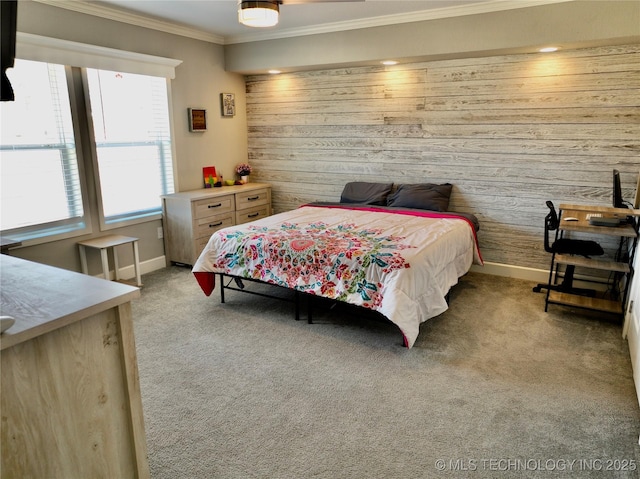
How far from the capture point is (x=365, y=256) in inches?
117

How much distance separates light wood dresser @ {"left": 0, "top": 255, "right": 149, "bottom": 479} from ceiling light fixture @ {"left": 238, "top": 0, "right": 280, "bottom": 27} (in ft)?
4.90

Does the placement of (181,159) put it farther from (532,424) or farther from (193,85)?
→ (532,424)

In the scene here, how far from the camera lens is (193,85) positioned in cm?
492

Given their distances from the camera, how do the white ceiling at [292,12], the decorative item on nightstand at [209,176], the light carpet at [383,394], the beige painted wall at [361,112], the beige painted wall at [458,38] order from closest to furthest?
1. the light carpet at [383,394]
2. the beige painted wall at [458,38]
3. the beige painted wall at [361,112]
4. the white ceiling at [292,12]
5. the decorative item on nightstand at [209,176]

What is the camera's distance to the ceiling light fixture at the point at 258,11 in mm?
2139

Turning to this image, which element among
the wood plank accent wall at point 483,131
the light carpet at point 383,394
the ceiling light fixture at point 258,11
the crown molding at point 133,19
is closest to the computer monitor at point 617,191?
the wood plank accent wall at point 483,131

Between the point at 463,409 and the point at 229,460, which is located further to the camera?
the point at 463,409

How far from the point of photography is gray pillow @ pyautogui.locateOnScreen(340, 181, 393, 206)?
4.71m

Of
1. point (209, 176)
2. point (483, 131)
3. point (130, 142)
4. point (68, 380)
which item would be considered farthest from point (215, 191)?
point (68, 380)

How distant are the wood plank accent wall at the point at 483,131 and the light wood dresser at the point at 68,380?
371 centimetres

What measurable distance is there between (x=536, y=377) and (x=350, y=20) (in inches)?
142

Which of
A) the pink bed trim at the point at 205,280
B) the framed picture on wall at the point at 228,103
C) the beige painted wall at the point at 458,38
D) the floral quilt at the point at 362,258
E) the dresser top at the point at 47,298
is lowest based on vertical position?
the pink bed trim at the point at 205,280

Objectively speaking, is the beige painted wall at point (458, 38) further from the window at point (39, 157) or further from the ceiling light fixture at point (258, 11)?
the window at point (39, 157)

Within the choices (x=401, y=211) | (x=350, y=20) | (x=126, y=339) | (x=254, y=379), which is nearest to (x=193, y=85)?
(x=350, y=20)
